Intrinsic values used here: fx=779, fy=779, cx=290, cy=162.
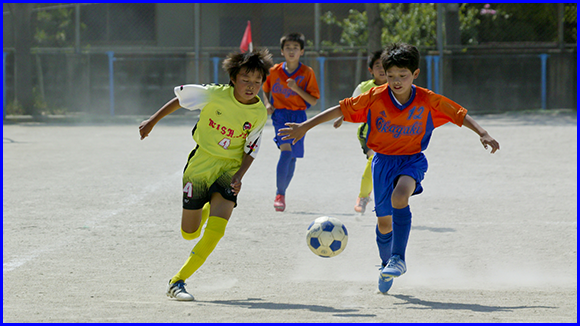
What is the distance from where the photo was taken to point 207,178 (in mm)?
5031

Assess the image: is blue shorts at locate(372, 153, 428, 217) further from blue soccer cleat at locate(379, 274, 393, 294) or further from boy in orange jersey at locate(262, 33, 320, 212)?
boy in orange jersey at locate(262, 33, 320, 212)

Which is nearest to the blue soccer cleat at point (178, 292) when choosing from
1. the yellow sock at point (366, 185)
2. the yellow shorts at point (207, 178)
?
the yellow shorts at point (207, 178)

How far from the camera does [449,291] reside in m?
4.93

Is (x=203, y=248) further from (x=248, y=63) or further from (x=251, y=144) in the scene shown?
(x=248, y=63)

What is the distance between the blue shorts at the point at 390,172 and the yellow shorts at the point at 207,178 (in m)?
0.92

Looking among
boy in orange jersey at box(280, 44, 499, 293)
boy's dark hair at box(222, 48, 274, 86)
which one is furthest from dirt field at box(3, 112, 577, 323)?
boy's dark hair at box(222, 48, 274, 86)

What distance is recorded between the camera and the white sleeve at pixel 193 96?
5.11 meters

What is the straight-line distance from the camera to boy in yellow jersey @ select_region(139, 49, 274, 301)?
498 centimetres

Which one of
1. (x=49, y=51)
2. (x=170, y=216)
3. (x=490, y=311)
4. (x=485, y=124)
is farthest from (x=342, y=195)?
(x=49, y=51)

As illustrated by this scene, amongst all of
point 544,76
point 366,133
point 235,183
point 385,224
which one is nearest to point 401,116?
point 385,224

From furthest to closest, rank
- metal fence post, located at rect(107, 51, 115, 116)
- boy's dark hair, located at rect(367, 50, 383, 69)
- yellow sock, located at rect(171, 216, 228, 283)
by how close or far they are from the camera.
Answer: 1. metal fence post, located at rect(107, 51, 115, 116)
2. boy's dark hair, located at rect(367, 50, 383, 69)
3. yellow sock, located at rect(171, 216, 228, 283)

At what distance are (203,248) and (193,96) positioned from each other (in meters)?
1.01

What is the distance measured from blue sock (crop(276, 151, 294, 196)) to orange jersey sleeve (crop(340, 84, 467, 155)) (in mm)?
3066

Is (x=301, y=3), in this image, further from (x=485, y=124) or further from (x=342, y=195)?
(x=342, y=195)
